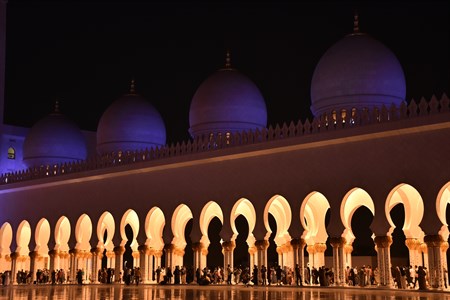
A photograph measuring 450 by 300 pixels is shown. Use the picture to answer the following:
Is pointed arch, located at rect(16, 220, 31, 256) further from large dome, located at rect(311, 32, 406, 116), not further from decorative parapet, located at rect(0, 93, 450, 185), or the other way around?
large dome, located at rect(311, 32, 406, 116)

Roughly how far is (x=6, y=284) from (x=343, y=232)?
8.85 m

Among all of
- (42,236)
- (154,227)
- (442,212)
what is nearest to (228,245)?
(154,227)

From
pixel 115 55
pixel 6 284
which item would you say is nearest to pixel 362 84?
pixel 6 284

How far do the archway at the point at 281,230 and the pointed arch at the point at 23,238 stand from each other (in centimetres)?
721

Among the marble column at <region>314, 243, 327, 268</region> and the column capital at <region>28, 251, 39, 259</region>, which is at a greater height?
the column capital at <region>28, 251, 39, 259</region>

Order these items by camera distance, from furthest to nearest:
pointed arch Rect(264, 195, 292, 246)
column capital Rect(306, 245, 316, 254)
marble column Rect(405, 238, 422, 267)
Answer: pointed arch Rect(264, 195, 292, 246), column capital Rect(306, 245, 316, 254), marble column Rect(405, 238, 422, 267)

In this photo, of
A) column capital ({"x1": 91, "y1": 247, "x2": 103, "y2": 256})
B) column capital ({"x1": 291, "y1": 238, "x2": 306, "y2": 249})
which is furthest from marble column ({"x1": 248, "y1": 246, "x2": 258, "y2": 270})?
column capital ({"x1": 91, "y1": 247, "x2": 103, "y2": 256})

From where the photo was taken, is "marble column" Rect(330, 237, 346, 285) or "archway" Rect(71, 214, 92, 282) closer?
"marble column" Rect(330, 237, 346, 285)

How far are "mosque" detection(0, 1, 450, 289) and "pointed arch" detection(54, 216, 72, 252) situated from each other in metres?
0.03

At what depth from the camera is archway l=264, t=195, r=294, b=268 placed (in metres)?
16.2

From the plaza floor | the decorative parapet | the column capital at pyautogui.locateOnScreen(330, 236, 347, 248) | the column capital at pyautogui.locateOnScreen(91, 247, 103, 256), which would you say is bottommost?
the plaza floor

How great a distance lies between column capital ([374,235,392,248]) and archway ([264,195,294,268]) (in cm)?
217

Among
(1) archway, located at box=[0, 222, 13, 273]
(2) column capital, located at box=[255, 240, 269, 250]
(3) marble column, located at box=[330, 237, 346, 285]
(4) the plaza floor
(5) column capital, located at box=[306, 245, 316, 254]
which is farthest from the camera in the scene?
(1) archway, located at box=[0, 222, 13, 273]

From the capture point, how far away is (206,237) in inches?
681
